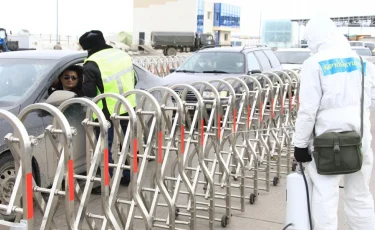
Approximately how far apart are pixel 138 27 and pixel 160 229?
61.2m

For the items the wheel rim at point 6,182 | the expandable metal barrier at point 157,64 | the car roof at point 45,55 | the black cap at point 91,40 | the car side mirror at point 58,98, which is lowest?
the wheel rim at point 6,182

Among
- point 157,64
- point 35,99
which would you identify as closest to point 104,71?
point 35,99

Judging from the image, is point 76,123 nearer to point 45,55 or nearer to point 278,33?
point 45,55

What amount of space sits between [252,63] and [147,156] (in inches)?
267

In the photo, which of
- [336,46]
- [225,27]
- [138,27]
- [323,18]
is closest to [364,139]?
[336,46]

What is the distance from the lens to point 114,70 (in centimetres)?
501

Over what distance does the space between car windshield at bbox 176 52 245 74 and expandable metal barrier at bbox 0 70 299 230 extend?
331 cm

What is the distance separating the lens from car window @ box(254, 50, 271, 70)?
1061cm

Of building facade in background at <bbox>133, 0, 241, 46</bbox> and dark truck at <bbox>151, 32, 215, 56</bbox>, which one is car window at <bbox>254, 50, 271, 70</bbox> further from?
building facade in background at <bbox>133, 0, 241, 46</bbox>

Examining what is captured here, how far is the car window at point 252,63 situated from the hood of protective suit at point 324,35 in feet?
20.4

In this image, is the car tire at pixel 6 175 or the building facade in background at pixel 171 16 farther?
the building facade in background at pixel 171 16

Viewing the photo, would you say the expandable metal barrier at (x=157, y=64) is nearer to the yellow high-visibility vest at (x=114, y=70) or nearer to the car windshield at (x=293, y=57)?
the car windshield at (x=293, y=57)

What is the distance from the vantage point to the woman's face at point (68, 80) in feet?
17.6

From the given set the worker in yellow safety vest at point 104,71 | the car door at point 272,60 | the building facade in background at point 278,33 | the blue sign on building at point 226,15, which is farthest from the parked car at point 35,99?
the blue sign on building at point 226,15
